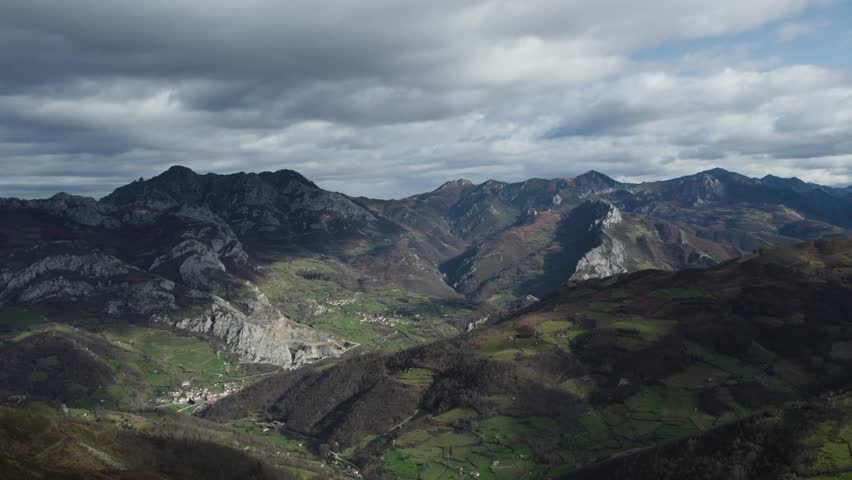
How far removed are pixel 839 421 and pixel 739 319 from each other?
9804cm

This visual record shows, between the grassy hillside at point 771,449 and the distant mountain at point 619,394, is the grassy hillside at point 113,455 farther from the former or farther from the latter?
the grassy hillside at point 771,449

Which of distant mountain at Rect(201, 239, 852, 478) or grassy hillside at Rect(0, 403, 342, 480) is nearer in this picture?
grassy hillside at Rect(0, 403, 342, 480)

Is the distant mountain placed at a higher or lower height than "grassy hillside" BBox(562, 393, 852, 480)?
lower

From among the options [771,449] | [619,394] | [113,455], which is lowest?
[619,394]

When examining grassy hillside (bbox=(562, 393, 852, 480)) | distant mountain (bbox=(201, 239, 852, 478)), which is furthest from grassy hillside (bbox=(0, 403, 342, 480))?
grassy hillside (bbox=(562, 393, 852, 480))

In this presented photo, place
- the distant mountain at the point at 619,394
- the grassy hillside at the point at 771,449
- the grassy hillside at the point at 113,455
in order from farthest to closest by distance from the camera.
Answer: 1. the distant mountain at the point at 619,394
2. the grassy hillside at the point at 113,455
3. the grassy hillside at the point at 771,449

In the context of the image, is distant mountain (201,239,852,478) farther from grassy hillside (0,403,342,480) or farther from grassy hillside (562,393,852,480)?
grassy hillside (0,403,342,480)

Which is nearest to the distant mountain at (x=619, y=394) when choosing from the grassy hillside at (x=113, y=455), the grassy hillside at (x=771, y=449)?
the grassy hillside at (x=771, y=449)

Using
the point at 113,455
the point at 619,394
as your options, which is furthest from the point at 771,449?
the point at 113,455

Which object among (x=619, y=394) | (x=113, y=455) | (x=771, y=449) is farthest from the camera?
(x=619, y=394)

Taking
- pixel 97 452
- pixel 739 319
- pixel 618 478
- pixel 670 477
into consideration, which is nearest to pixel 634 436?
pixel 618 478

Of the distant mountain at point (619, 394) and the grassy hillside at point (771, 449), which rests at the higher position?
the grassy hillside at point (771, 449)

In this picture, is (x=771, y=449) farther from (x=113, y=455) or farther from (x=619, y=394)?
(x=113, y=455)

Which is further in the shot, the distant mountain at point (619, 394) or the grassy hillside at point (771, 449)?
the distant mountain at point (619, 394)
